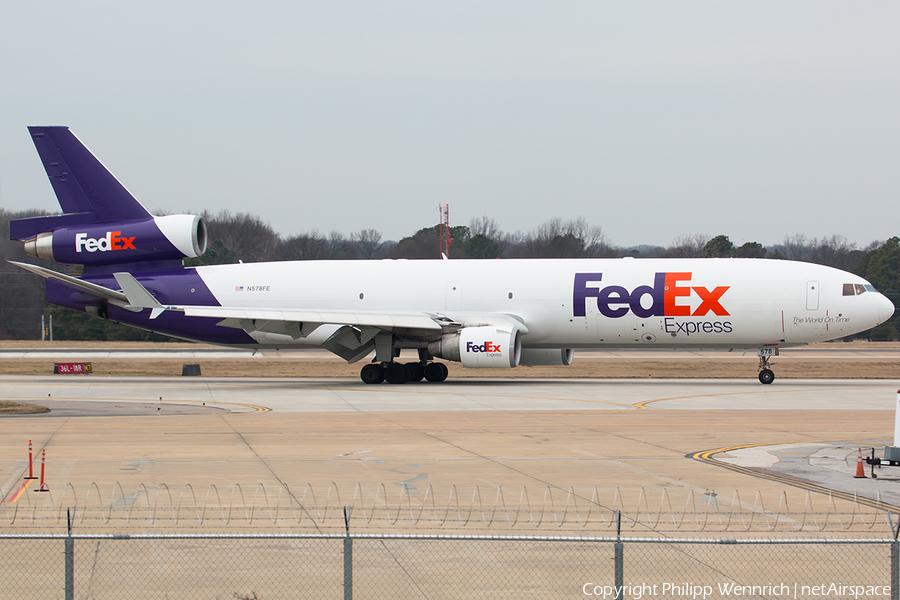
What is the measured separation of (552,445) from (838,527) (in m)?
8.52

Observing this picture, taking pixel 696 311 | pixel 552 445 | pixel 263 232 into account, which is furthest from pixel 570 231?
pixel 552 445

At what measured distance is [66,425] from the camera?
74.3ft

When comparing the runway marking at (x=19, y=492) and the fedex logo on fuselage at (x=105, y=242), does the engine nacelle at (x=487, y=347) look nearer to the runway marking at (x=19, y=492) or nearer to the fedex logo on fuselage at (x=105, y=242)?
the fedex logo on fuselage at (x=105, y=242)

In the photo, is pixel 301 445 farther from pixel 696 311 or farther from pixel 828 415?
pixel 696 311

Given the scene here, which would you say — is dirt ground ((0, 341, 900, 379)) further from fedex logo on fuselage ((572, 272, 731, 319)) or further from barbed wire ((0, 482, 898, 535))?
barbed wire ((0, 482, 898, 535))

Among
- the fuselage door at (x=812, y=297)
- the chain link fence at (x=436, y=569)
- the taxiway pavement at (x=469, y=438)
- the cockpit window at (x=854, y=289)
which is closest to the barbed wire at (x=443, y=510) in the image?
the taxiway pavement at (x=469, y=438)

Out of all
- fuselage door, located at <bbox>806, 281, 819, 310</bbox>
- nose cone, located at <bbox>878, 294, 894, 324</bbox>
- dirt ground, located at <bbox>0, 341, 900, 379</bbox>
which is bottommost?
dirt ground, located at <bbox>0, 341, 900, 379</bbox>

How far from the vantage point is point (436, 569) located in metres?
9.55

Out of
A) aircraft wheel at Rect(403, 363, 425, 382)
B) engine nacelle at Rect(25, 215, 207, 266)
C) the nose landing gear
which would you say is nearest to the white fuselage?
the nose landing gear

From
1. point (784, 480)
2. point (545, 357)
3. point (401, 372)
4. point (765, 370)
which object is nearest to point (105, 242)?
point (401, 372)

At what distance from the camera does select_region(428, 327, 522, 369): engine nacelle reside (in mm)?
34719

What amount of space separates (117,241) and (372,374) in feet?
42.8

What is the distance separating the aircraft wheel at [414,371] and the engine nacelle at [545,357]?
15.1ft

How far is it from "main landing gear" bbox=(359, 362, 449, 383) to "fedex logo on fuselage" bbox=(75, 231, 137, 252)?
1217cm
